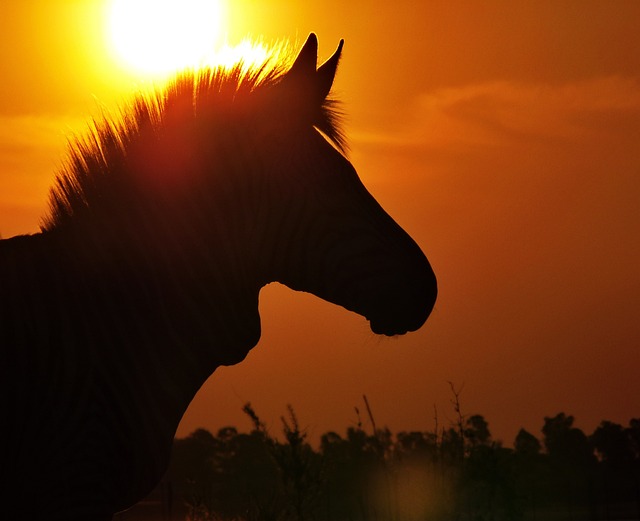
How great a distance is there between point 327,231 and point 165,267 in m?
0.95

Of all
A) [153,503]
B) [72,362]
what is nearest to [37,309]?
[72,362]

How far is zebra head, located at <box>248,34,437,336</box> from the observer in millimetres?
5926

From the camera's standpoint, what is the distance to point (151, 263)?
5598 mm

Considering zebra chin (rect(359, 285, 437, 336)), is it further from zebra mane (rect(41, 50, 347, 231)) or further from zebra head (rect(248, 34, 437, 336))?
zebra mane (rect(41, 50, 347, 231))

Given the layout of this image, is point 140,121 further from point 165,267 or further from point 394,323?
point 394,323

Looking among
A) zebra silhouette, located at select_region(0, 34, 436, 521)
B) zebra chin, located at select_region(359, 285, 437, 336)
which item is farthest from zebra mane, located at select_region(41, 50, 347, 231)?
zebra chin, located at select_region(359, 285, 437, 336)

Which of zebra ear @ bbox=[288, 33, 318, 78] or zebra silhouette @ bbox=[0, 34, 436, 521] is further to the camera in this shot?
zebra ear @ bbox=[288, 33, 318, 78]

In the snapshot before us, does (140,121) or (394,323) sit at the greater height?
(140,121)

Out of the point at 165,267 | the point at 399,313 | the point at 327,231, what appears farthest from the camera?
the point at 399,313

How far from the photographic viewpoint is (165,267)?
564cm

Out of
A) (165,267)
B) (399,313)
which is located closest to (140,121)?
(165,267)

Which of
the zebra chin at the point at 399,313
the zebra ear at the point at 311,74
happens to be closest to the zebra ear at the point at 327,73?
the zebra ear at the point at 311,74

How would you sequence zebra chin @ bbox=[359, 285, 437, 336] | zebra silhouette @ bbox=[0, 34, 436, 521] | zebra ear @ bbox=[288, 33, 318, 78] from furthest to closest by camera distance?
zebra chin @ bbox=[359, 285, 437, 336] → zebra ear @ bbox=[288, 33, 318, 78] → zebra silhouette @ bbox=[0, 34, 436, 521]

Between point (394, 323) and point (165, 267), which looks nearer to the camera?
point (165, 267)
